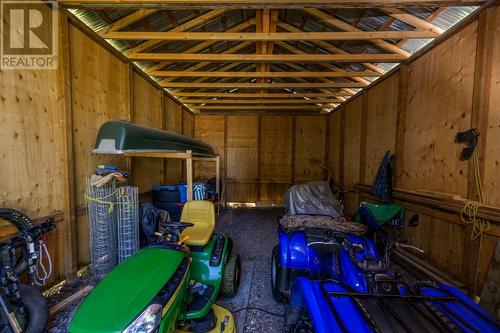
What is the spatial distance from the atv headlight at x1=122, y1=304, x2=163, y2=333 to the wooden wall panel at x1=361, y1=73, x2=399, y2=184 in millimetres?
4043

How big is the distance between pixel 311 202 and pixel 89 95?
3272 millimetres

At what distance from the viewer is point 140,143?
267 cm

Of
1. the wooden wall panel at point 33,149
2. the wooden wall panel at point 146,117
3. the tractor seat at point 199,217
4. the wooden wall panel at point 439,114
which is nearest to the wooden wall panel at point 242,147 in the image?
the wooden wall panel at point 146,117

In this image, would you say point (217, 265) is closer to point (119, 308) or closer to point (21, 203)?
point (119, 308)

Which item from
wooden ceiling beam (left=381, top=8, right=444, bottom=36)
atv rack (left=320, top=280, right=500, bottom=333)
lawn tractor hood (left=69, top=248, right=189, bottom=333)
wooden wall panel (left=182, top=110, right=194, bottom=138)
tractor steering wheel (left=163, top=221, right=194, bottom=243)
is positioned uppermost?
wooden ceiling beam (left=381, top=8, right=444, bottom=36)

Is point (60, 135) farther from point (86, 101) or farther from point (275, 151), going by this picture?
point (275, 151)

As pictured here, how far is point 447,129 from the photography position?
277 cm

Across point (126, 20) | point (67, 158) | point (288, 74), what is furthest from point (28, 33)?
→ point (288, 74)

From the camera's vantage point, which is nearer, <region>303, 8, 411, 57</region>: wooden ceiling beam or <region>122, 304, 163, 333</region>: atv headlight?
<region>122, 304, 163, 333</region>: atv headlight

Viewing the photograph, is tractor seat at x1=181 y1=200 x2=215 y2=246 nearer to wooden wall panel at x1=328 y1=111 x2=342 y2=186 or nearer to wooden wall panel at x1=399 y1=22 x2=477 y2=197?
wooden wall panel at x1=399 y1=22 x2=477 y2=197

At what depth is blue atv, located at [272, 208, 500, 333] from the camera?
1.22 meters

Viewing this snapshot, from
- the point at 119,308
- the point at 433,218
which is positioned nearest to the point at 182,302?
the point at 119,308

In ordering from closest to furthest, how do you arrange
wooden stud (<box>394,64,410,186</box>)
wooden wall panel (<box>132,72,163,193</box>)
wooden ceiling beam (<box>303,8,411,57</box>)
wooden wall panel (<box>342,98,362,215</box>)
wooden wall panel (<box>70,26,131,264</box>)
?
1. wooden wall panel (<box>70,26,131,264</box>)
2. wooden ceiling beam (<box>303,8,411,57</box>)
3. wooden stud (<box>394,64,410,186</box>)
4. wooden wall panel (<box>132,72,163,193</box>)
5. wooden wall panel (<box>342,98,362,215</box>)

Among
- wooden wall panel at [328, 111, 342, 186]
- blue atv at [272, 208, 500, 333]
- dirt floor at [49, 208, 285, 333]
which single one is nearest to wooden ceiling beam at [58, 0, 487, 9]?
blue atv at [272, 208, 500, 333]
